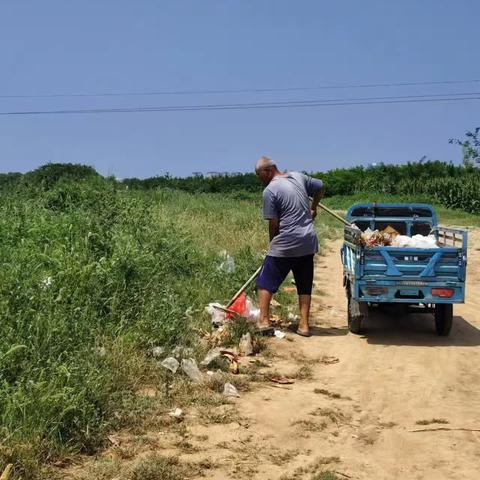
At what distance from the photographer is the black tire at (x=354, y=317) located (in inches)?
319

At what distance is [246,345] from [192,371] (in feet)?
4.13

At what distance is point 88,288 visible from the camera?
21.6 feet

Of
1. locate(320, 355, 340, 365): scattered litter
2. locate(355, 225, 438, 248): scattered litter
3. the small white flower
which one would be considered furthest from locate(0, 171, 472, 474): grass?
locate(355, 225, 438, 248): scattered litter

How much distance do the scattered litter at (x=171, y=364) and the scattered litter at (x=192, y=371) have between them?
0.07 meters

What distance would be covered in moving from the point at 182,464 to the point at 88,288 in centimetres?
273

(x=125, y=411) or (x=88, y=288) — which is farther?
(x=88, y=288)

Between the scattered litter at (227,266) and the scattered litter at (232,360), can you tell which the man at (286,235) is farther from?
the scattered litter at (227,266)

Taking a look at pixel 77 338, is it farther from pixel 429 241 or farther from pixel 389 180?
pixel 389 180

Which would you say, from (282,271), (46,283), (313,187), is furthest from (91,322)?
(313,187)

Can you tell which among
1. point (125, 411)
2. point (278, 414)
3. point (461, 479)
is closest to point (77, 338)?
point (125, 411)

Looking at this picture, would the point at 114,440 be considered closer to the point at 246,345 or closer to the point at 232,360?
the point at 232,360

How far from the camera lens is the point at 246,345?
7.15 metres

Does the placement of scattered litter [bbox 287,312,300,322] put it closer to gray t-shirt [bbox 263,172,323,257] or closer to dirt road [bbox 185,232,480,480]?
dirt road [bbox 185,232,480,480]

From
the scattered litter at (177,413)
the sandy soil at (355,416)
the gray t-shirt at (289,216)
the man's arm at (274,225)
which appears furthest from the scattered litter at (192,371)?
the man's arm at (274,225)
